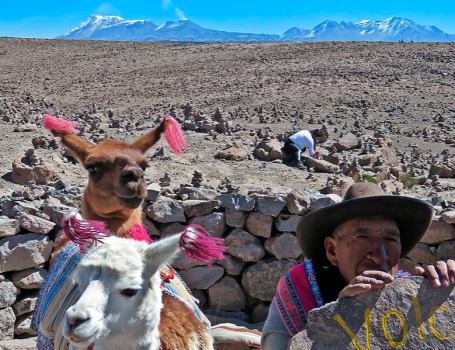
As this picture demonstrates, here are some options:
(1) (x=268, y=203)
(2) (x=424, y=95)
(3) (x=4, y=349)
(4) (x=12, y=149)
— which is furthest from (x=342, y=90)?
(3) (x=4, y=349)

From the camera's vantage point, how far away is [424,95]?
66.3 ft

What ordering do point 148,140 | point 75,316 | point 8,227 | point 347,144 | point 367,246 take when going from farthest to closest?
1. point 347,144
2. point 8,227
3. point 148,140
4. point 367,246
5. point 75,316

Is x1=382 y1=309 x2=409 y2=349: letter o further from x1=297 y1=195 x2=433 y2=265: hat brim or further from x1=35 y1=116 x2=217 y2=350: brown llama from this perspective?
x1=35 y1=116 x2=217 y2=350: brown llama

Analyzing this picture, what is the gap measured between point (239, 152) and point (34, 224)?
5.23m

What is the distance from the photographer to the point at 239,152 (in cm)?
955

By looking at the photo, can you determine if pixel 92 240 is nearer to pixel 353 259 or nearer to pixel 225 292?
pixel 353 259

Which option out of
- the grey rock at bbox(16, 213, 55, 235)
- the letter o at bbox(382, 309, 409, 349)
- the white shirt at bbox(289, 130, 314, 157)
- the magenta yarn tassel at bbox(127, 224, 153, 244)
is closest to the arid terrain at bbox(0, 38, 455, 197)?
the white shirt at bbox(289, 130, 314, 157)

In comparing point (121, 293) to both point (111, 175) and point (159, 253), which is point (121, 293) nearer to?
point (159, 253)

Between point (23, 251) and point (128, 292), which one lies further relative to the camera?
point (23, 251)

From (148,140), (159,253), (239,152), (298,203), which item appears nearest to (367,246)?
(159,253)

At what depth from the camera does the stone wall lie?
4.89m

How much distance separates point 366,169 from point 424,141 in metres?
5.16

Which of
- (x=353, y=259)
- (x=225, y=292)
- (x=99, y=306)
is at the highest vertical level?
(x=353, y=259)

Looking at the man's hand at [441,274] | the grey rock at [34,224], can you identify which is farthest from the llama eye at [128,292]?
the grey rock at [34,224]
